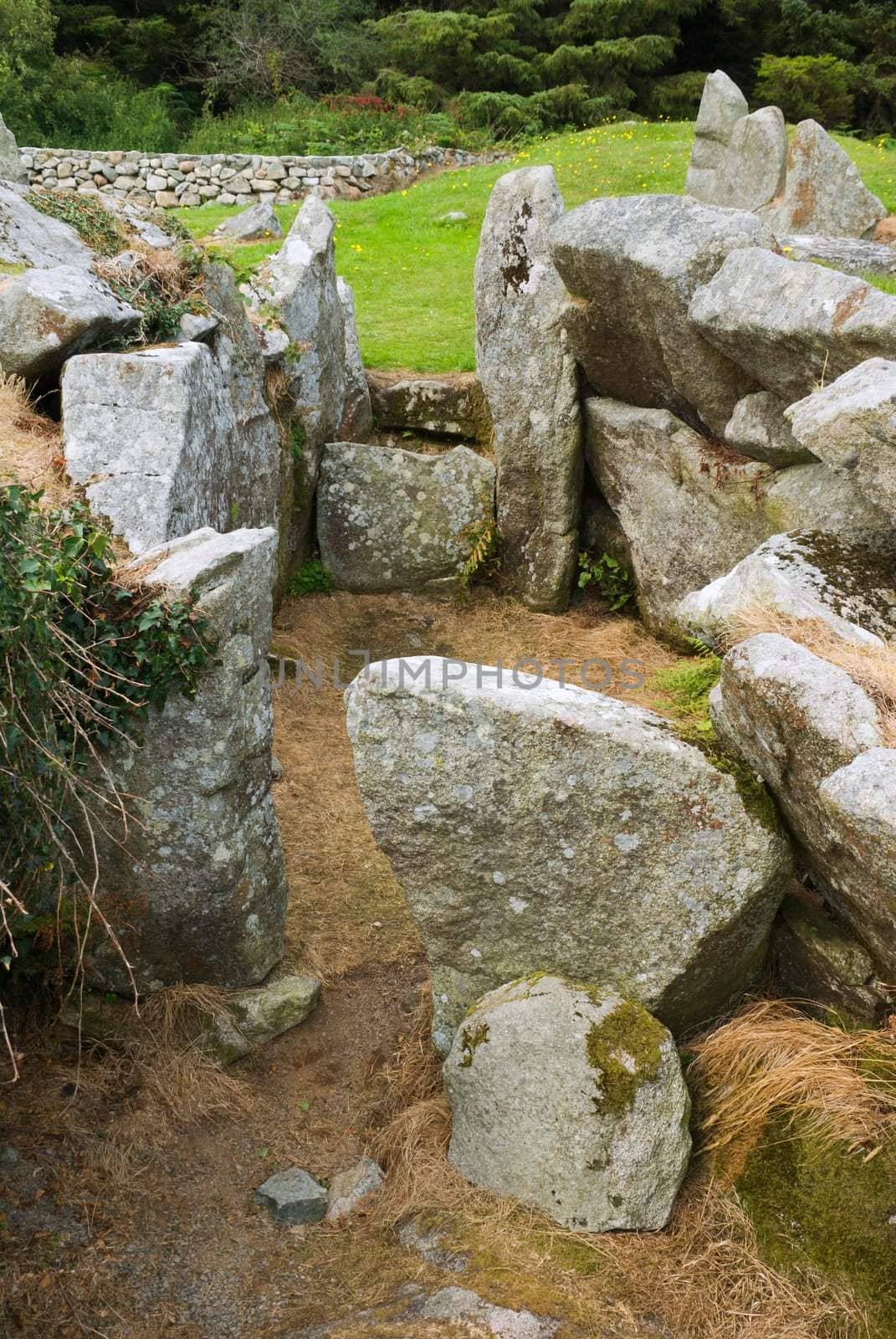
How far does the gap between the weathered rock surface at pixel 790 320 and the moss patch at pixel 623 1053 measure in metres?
4.46

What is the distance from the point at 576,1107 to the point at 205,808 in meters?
2.21

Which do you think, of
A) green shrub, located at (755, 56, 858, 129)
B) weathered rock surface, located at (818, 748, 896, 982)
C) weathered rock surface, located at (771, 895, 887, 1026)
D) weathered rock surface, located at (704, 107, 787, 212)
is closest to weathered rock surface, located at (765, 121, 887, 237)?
weathered rock surface, located at (704, 107, 787, 212)

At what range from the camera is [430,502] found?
423 inches

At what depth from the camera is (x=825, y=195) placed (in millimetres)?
12891

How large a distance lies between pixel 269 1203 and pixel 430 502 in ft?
23.3

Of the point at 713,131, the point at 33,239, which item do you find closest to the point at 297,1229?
the point at 33,239

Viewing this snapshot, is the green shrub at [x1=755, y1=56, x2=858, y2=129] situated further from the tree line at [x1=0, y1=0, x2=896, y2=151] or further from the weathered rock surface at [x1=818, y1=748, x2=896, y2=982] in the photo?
the weathered rock surface at [x1=818, y1=748, x2=896, y2=982]

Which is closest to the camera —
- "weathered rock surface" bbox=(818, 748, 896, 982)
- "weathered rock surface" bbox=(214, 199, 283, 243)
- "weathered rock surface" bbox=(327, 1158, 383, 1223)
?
"weathered rock surface" bbox=(818, 748, 896, 982)

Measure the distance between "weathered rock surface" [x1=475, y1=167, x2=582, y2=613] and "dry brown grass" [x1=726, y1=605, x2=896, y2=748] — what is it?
17.3 feet

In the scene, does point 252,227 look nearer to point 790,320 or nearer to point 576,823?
point 790,320

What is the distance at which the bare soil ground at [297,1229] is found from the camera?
3906 mm

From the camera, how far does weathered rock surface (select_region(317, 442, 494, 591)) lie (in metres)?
10.7

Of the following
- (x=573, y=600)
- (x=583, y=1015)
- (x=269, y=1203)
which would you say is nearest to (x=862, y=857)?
(x=583, y=1015)

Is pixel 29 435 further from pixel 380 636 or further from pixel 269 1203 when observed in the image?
pixel 269 1203
